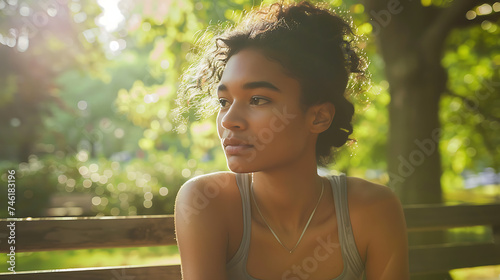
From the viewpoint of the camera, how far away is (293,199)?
2104 mm

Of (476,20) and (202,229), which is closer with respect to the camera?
(202,229)

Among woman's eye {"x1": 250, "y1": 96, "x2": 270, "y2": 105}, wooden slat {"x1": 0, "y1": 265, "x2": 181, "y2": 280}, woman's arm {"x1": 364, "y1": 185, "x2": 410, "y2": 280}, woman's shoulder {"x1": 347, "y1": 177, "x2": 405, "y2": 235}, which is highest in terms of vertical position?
woman's eye {"x1": 250, "y1": 96, "x2": 270, "y2": 105}

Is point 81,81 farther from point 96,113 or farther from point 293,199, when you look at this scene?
point 293,199

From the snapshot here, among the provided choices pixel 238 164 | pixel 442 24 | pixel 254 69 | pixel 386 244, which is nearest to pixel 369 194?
pixel 386 244

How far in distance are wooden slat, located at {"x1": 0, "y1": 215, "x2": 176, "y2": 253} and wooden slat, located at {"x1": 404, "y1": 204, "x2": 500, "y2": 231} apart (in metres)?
1.81

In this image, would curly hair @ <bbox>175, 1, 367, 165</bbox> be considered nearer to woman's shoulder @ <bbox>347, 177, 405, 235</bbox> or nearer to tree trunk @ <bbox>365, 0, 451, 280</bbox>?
woman's shoulder @ <bbox>347, 177, 405, 235</bbox>

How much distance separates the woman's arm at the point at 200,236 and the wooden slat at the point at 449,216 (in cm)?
199

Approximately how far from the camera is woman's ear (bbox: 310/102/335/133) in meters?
2.03

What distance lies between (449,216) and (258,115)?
8.18 ft

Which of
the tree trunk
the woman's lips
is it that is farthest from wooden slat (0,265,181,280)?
the tree trunk

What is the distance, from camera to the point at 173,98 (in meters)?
7.17

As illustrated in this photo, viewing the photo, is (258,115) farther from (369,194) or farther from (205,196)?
(369,194)

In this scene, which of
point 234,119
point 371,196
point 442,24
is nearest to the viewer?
point 234,119

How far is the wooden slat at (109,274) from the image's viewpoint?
2.67 metres
